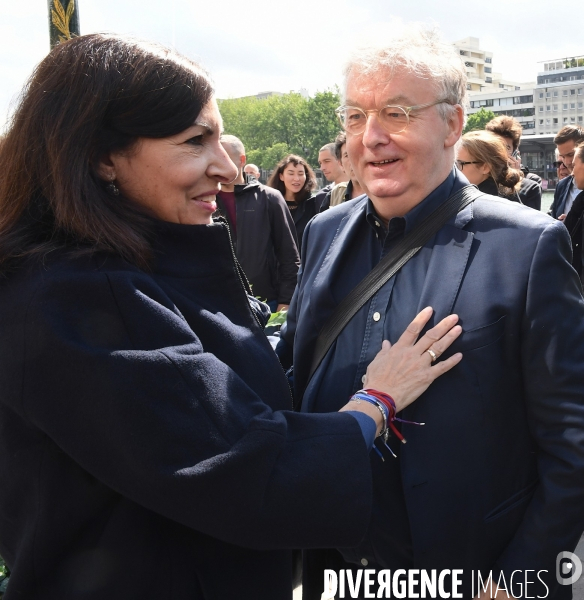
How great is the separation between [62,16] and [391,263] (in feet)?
9.40

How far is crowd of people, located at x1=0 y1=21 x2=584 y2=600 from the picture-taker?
143 centimetres

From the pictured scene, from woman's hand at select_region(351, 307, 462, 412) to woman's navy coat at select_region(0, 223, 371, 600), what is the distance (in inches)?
9.8

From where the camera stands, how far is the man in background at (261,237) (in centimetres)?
582

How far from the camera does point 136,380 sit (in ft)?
4.58

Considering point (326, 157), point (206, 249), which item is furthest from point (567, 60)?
point (206, 249)

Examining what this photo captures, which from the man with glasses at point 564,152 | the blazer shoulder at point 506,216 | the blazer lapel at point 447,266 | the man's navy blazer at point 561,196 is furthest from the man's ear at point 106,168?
the man with glasses at point 564,152

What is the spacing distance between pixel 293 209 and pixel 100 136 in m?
6.24

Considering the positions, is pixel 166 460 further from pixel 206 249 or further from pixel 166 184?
pixel 166 184

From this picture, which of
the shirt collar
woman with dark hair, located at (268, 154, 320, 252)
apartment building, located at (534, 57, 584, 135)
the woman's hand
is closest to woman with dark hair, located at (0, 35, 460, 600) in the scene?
the woman's hand

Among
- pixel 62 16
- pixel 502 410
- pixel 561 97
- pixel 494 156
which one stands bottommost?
pixel 502 410

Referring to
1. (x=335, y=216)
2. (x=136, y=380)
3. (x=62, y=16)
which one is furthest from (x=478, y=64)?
(x=136, y=380)

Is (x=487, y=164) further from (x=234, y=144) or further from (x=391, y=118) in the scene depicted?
(x=391, y=118)

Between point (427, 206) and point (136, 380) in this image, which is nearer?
point (136, 380)

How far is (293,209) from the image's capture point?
25.6 feet
